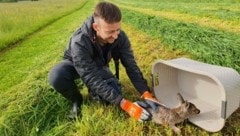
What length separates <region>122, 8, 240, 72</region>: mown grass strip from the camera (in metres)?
5.02

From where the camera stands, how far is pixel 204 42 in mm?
6152

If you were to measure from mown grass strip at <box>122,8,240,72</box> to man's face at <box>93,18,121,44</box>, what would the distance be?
80.4 inches

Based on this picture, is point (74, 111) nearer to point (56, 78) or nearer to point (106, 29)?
point (56, 78)

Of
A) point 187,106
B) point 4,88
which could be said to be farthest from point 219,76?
point 4,88

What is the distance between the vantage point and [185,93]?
4.42 meters

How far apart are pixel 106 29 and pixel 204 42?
3.25 meters

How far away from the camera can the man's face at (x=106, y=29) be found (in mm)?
3309

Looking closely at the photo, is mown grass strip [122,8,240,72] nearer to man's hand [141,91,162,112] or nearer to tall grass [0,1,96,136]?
man's hand [141,91,162,112]

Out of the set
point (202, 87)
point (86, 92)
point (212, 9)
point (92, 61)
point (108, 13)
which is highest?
point (108, 13)

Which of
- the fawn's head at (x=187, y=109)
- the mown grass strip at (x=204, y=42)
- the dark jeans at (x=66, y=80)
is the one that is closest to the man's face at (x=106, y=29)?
the dark jeans at (x=66, y=80)

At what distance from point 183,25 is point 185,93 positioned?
3820 millimetres

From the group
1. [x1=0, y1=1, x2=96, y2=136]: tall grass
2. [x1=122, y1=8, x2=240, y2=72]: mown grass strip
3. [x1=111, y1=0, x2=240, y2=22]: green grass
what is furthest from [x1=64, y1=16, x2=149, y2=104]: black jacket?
[x1=111, y1=0, x2=240, y2=22]: green grass

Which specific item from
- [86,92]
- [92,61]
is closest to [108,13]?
[92,61]

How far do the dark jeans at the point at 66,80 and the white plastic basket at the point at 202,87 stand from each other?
60cm
